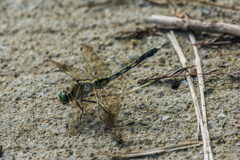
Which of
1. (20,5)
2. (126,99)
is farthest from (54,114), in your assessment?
(20,5)

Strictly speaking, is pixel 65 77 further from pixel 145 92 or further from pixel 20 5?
pixel 20 5

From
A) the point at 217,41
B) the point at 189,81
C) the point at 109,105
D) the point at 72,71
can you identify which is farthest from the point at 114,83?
the point at 217,41

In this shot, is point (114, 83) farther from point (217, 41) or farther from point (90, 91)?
point (217, 41)

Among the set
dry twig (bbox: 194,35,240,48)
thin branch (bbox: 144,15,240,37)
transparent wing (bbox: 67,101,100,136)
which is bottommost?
transparent wing (bbox: 67,101,100,136)

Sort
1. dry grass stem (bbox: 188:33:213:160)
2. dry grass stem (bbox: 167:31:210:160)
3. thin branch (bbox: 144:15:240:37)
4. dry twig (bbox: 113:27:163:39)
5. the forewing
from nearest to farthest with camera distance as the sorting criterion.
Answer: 1. dry grass stem (bbox: 188:33:213:160)
2. dry grass stem (bbox: 167:31:210:160)
3. the forewing
4. thin branch (bbox: 144:15:240:37)
5. dry twig (bbox: 113:27:163:39)

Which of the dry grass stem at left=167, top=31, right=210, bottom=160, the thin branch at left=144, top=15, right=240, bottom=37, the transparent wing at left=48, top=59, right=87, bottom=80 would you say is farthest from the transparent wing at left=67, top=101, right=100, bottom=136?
the thin branch at left=144, top=15, right=240, bottom=37

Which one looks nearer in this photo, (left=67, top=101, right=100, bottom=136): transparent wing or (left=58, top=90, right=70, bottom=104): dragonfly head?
(left=67, top=101, right=100, bottom=136): transparent wing

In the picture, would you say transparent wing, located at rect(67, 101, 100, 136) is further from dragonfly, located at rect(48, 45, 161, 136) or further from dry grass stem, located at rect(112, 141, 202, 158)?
dry grass stem, located at rect(112, 141, 202, 158)
